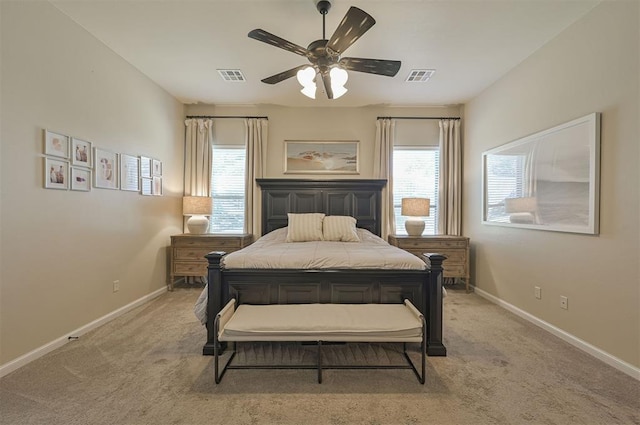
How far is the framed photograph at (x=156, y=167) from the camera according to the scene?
396cm

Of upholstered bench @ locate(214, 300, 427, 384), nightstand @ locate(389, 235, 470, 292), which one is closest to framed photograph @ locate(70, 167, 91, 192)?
upholstered bench @ locate(214, 300, 427, 384)

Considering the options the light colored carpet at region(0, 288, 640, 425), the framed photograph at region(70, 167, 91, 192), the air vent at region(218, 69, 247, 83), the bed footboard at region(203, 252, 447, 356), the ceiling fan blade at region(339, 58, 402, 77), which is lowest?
the light colored carpet at region(0, 288, 640, 425)

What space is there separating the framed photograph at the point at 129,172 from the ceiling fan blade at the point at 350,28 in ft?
9.20

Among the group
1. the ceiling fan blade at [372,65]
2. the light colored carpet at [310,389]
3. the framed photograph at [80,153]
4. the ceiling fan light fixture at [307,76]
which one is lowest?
the light colored carpet at [310,389]

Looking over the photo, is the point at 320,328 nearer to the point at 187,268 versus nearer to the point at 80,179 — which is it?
the point at 80,179

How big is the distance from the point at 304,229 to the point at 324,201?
860 mm

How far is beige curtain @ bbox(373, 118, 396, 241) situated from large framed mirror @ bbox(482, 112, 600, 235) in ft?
4.80

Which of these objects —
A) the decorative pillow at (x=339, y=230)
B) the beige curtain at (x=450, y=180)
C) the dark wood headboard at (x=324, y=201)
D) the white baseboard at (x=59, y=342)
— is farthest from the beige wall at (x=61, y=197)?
the beige curtain at (x=450, y=180)

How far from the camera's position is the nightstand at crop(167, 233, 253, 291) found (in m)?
4.23

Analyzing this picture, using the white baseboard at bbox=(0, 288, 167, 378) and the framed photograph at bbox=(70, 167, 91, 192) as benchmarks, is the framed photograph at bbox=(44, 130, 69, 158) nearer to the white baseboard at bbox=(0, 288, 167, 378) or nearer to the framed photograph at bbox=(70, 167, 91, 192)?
the framed photograph at bbox=(70, 167, 91, 192)

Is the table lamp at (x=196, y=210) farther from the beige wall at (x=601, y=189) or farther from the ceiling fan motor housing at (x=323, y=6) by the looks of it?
the beige wall at (x=601, y=189)

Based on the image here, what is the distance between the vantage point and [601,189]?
94.3 inches

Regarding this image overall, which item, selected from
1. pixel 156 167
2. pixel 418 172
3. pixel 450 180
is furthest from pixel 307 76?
pixel 450 180

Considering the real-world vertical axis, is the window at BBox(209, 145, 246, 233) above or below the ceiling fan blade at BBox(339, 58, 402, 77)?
below
